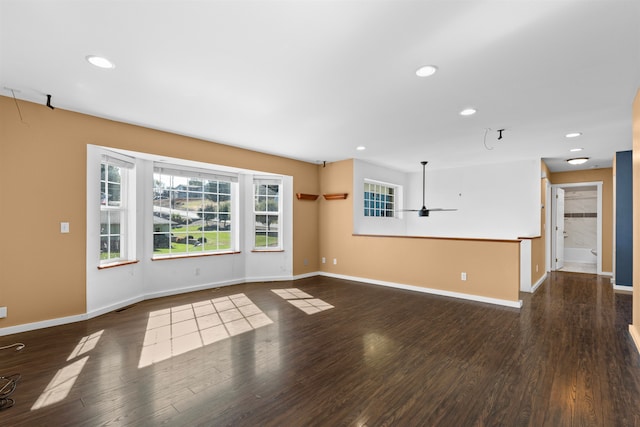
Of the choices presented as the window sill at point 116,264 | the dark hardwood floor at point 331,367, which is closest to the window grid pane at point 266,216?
the dark hardwood floor at point 331,367

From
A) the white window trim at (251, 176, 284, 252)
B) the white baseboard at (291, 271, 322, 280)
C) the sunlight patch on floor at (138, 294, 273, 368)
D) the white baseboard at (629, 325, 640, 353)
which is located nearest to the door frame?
the white baseboard at (629, 325, 640, 353)

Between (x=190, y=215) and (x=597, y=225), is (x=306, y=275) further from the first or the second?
(x=597, y=225)

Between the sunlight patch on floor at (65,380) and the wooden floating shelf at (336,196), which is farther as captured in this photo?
the wooden floating shelf at (336,196)

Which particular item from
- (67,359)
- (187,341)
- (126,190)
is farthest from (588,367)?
(126,190)

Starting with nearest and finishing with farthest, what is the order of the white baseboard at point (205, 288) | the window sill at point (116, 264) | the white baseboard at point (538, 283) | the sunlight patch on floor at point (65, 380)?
1. the sunlight patch on floor at point (65, 380)
2. the white baseboard at point (205, 288)
3. the window sill at point (116, 264)
4. the white baseboard at point (538, 283)

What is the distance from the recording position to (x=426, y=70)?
248 cm

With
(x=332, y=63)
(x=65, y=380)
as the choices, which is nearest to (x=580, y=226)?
(x=332, y=63)

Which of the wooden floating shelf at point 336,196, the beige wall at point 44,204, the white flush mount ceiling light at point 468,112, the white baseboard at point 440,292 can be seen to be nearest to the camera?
the beige wall at point 44,204

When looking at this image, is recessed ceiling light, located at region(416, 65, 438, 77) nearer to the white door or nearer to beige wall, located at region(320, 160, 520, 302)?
beige wall, located at region(320, 160, 520, 302)

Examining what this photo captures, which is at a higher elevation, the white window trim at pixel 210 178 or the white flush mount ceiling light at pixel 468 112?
the white flush mount ceiling light at pixel 468 112

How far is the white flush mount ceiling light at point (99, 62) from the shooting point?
2.34 m

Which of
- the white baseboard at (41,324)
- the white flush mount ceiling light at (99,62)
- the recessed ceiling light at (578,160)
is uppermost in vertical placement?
the white flush mount ceiling light at (99,62)

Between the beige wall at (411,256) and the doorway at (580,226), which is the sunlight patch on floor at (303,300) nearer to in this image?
the beige wall at (411,256)

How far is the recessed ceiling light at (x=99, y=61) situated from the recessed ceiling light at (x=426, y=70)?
253 centimetres
